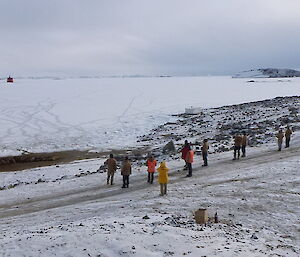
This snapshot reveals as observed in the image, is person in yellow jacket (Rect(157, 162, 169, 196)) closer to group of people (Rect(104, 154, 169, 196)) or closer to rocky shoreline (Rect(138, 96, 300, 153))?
group of people (Rect(104, 154, 169, 196))

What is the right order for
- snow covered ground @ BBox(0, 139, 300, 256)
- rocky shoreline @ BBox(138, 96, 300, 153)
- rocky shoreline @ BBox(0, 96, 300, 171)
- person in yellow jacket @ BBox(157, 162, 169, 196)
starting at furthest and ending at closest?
rocky shoreline @ BBox(138, 96, 300, 153) < rocky shoreline @ BBox(0, 96, 300, 171) < person in yellow jacket @ BBox(157, 162, 169, 196) < snow covered ground @ BBox(0, 139, 300, 256)

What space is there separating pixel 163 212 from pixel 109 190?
4.36 m

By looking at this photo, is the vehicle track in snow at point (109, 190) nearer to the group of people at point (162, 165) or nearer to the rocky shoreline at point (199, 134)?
the group of people at point (162, 165)

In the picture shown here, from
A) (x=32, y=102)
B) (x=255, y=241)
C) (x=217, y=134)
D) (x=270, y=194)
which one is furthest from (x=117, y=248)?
(x=32, y=102)

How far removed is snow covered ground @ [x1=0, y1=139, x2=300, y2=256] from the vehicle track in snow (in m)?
0.04

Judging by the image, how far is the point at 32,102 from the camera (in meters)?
56.5

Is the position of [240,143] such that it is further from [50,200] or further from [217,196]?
[50,200]

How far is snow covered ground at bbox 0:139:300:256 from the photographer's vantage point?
933 cm

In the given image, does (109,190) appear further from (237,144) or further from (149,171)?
(237,144)

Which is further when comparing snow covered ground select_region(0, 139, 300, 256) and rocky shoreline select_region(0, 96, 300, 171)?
rocky shoreline select_region(0, 96, 300, 171)

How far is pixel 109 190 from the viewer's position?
642 inches

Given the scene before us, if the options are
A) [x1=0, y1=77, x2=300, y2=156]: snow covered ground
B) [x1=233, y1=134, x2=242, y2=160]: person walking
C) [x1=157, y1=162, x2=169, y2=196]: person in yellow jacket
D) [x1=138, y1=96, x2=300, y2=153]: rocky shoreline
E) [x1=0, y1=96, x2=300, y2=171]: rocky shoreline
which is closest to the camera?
[x1=157, y1=162, x2=169, y2=196]: person in yellow jacket

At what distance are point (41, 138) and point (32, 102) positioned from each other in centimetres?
2484

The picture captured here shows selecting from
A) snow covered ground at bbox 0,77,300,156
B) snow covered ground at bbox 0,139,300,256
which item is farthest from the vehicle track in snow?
snow covered ground at bbox 0,77,300,156
